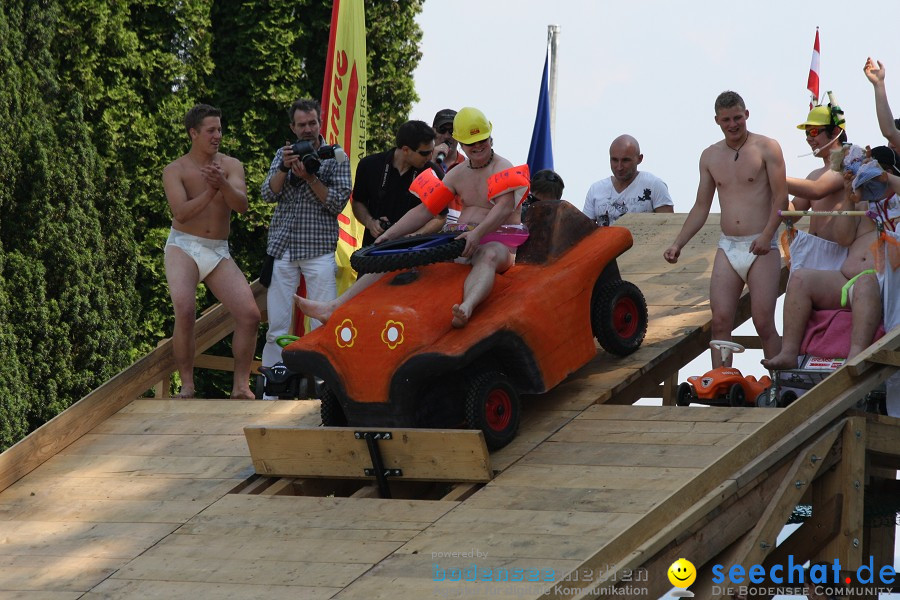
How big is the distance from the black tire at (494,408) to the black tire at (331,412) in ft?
2.81

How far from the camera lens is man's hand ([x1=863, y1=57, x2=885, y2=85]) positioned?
754 cm

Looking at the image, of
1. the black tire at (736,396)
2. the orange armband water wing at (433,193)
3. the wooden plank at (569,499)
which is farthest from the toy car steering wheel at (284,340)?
the black tire at (736,396)

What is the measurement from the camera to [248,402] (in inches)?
341

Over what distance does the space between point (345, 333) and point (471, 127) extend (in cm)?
140

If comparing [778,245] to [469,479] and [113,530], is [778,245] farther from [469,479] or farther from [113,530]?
[113,530]

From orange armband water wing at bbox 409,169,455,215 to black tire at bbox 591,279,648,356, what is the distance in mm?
967

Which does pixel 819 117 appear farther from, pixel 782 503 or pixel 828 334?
pixel 782 503

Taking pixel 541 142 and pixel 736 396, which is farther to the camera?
pixel 541 142

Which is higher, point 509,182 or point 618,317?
point 509,182

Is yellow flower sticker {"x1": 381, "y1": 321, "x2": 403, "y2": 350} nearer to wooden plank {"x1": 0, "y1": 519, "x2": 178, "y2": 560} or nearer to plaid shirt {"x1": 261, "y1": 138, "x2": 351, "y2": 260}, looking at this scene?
wooden plank {"x1": 0, "y1": 519, "x2": 178, "y2": 560}

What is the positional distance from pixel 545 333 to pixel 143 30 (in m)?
12.0

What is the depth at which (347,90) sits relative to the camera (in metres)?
12.3

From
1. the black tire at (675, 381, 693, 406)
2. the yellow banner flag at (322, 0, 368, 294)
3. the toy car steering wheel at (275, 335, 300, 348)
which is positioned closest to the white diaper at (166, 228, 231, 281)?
the toy car steering wheel at (275, 335, 300, 348)

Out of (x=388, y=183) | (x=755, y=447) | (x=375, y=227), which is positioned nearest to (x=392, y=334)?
(x=755, y=447)
